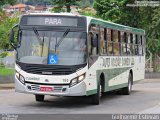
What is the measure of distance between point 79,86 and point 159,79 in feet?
78.5

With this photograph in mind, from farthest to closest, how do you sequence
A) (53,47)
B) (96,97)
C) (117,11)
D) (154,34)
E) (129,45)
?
1. (154,34)
2. (117,11)
3. (129,45)
4. (96,97)
5. (53,47)

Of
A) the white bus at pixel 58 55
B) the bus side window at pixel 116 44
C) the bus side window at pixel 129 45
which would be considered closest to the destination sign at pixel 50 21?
the white bus at pixel 58 55

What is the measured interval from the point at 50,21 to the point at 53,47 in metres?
0.96

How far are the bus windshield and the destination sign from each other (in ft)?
0.97

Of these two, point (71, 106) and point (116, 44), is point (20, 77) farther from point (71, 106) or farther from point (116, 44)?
point (116, 44)

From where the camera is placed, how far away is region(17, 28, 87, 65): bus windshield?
57.0 ft

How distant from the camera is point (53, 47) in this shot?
1748 centimetres

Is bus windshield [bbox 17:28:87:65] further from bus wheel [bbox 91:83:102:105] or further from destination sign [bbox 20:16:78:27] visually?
bus wheel [bbox 91:83:102:105]

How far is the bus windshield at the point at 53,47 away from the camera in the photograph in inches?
683

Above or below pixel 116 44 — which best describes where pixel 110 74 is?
below

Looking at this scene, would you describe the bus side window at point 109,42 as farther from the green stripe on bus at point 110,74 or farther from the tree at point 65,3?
the tree at point 65,3

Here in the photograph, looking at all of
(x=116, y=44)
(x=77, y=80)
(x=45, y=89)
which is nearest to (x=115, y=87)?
(x=116, y=44)

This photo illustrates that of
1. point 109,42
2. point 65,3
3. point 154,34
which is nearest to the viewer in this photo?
point 109,42

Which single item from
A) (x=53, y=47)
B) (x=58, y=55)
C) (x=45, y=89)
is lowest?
(x=45, y=89)
